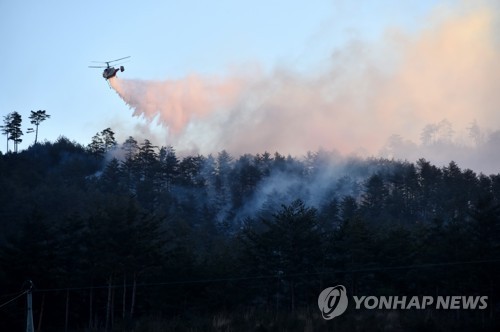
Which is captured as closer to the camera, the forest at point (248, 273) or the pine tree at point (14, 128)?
the forest at point (248, 273)

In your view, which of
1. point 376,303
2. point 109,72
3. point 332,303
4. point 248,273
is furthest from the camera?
point 109,72

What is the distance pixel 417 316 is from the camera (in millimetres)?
30016

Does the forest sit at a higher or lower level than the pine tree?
lower

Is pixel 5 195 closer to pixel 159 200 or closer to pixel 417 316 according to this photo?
pixel 159 200

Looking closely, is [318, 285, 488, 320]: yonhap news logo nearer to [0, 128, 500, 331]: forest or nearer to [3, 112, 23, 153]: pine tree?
[0, 128, 500, 331]: forest

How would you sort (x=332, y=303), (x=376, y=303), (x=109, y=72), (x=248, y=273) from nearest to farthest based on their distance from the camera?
(x=376, y=303) → (x=332, y=303) → (x=248, y=273) → (x=109, y=72)

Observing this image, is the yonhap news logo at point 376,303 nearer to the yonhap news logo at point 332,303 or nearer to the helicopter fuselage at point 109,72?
the yonhap news logo at point 332,303

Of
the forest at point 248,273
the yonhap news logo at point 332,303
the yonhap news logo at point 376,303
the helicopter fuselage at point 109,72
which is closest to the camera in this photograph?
the yonhap news logo at point 376,303

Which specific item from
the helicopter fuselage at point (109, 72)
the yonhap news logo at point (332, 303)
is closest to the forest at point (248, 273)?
the yonhap news logo at point (332, 303)

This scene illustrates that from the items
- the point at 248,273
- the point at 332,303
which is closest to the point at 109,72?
the point at 248,273

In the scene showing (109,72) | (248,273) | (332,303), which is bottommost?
(332,303)

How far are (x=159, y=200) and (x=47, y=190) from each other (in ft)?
62.4

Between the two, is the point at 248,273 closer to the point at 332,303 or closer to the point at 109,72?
the point at 332,303

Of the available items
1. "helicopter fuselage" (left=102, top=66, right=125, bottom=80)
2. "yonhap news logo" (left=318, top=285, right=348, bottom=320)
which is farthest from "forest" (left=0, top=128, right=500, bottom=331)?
"helicopter fuselage" (left=102, top=66, right=125, bottom=80)
